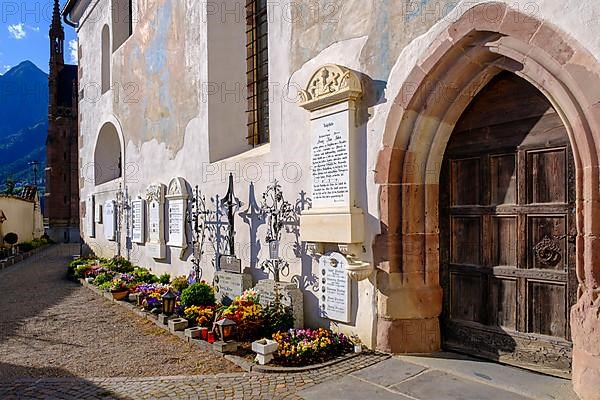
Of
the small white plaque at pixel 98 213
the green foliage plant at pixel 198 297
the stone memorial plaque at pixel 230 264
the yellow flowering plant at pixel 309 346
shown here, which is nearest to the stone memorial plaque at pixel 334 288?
the yellow flowering plant at pixel 309 346

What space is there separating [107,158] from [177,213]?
323 inches

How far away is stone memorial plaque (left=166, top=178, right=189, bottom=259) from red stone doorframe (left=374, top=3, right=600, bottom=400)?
5438 mm

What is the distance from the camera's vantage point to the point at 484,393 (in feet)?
13.0

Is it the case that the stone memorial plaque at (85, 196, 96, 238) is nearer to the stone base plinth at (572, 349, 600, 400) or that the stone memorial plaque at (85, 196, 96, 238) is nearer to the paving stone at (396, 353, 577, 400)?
the paving stone at (396, 353, 577, 400)

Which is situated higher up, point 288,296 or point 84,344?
point 288,296

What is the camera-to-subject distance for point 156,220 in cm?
1096

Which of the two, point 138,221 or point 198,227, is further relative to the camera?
point 138,221

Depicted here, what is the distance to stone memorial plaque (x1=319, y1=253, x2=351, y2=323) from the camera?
5.66m

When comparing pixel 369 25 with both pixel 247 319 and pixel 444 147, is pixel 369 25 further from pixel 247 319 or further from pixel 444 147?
pixel 247 319

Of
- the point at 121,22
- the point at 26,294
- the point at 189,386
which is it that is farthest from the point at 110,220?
the point at 189,386

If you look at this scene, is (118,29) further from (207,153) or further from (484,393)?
(484,393)

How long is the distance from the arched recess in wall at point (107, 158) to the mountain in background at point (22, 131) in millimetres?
87717

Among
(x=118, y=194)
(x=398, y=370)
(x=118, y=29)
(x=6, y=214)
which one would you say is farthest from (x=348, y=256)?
(x=6, y=214)

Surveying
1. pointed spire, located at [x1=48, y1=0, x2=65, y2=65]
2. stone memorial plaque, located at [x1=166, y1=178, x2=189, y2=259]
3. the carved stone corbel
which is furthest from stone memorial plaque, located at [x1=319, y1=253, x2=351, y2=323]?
pointed spire, located at [x1=48, y1=0, x2=65, y2=65]
